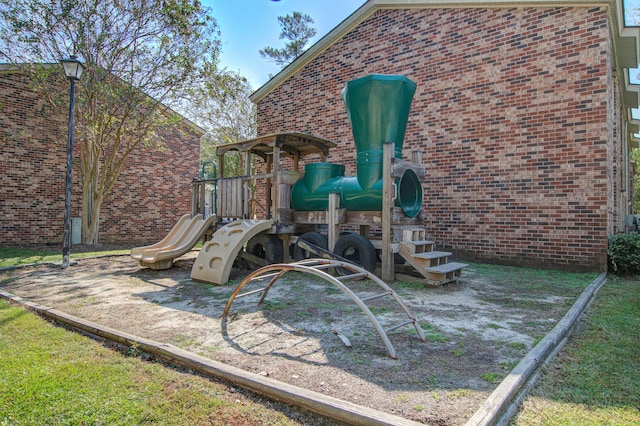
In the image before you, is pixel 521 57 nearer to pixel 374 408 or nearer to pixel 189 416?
pixel 374 408

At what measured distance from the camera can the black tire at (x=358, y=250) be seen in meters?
6.12

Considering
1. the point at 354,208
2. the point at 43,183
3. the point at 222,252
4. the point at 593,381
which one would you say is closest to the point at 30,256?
the point at 43,183

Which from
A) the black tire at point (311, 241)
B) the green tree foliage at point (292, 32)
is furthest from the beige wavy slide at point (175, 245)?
the green tree foliage at point (292, 32)

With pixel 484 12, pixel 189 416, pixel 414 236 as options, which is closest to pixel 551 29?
pixel 484 12

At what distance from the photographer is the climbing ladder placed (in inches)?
218

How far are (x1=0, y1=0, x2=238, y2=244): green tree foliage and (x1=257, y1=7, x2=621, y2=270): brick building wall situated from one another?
539cm

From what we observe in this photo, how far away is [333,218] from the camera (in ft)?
21.6

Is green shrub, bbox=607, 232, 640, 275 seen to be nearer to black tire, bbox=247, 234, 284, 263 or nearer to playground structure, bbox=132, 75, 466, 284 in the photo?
playground structure, bbox=132, 75, 466, 284

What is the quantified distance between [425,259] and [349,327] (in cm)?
229

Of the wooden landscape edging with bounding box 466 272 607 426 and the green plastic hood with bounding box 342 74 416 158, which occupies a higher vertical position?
the green plastic hood with bounding box 342 74 416 158

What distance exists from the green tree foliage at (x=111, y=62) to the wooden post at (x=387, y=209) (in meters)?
7.98

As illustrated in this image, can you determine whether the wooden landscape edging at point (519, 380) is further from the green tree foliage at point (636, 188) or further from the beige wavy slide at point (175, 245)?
the green tree foliage at point (636, 188)

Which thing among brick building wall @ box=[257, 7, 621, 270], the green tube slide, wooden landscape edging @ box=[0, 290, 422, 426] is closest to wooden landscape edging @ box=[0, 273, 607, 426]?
wooden landscape edging @ box=[0, 290, 422, 426]

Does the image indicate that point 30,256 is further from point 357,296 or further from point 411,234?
point 357,296
